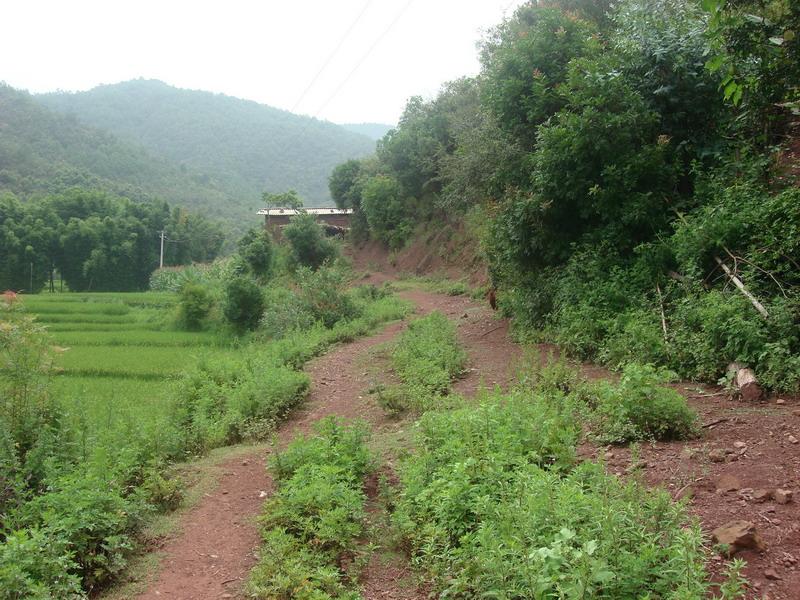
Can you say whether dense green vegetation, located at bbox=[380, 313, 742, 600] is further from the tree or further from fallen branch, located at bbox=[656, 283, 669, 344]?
the tree

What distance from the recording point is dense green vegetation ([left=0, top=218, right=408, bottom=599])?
15.0ft

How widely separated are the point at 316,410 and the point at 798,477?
263 inches

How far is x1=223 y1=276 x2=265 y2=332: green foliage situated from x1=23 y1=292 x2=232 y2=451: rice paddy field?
1.10 metres

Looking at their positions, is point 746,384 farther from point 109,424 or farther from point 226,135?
point 226,135

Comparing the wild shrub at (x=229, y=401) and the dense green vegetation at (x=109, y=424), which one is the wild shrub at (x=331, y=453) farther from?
the wild shrub at (x=229, y=401)

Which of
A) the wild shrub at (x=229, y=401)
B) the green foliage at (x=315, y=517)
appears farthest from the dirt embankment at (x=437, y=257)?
the green foliage at (x=315, y=517)

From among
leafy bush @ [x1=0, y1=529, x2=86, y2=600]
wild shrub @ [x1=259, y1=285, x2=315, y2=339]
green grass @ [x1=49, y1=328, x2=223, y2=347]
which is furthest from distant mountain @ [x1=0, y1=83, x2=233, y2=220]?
leafy bush @ [x1=0, y1=529, x2=86, y2=600]

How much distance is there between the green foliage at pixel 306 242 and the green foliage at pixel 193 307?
6.35m

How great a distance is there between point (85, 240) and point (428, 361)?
47.5m

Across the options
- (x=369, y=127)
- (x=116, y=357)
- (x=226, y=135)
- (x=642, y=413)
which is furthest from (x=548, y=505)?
(x=369, y=127)

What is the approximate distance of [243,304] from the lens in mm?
23500

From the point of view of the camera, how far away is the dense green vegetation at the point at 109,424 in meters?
4.57

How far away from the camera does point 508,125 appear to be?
11805 millimetres

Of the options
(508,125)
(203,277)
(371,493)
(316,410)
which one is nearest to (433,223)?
(203,277)
